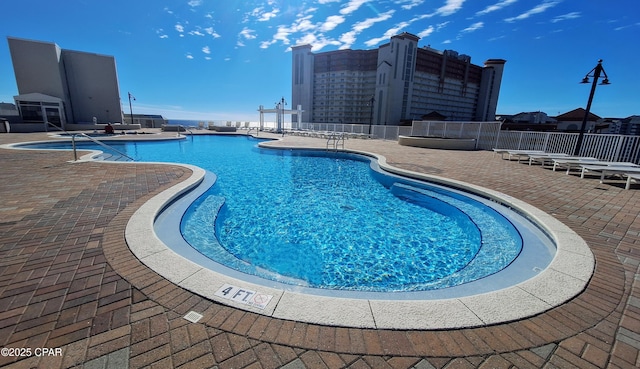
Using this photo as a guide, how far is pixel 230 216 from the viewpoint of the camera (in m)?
5.34

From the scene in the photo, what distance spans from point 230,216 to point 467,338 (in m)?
4.59

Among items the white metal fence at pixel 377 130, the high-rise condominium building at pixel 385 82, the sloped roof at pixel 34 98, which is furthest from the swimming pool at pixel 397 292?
the high-rise condominium building at pixel 385 82

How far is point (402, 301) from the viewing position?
226 centimetres

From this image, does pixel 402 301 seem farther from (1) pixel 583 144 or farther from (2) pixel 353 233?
(1) pixel 583 144

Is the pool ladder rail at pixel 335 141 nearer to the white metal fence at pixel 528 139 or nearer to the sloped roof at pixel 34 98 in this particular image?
the white metal fence at pixel 528 139

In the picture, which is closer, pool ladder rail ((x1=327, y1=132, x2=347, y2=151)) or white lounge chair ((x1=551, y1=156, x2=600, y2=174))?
white lounge chair ((x1=551, y1=156, x2=600, y2=174))

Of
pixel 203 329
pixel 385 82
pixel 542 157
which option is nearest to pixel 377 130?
pixel 542 157

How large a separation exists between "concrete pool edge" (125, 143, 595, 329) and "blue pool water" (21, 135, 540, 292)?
2.66 feet

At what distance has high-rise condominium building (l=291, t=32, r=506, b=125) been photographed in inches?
1897

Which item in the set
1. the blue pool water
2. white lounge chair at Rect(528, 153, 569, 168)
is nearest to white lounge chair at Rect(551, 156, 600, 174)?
white lounge chair at Rect(528, 153, 569, 168)

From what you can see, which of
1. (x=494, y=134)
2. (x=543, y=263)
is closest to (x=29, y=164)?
(x=543, y=263)

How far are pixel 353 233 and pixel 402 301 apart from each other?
245 cm

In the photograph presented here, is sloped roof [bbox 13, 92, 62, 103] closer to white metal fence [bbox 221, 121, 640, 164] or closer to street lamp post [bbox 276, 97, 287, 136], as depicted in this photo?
street lamp post [bbox 276, 97, 287, 136]

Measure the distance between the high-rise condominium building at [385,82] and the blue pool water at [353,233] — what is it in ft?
144
